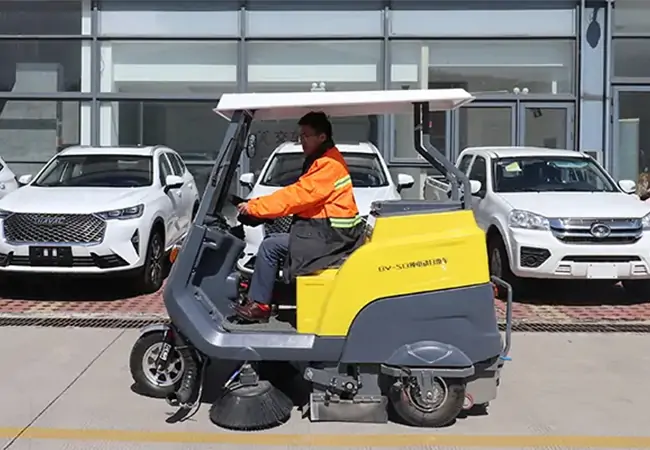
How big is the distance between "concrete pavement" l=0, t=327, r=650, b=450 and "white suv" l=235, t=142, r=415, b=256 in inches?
118

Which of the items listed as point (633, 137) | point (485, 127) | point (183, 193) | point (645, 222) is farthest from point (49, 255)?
point (633, 137)

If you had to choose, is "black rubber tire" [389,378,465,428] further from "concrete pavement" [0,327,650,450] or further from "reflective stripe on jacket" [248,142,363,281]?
"reflective stripe on jacket" [248,142,363,281]

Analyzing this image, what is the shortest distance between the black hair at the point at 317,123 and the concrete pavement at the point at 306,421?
188 centimetres

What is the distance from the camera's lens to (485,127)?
1567cm

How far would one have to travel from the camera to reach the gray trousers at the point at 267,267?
5.79m

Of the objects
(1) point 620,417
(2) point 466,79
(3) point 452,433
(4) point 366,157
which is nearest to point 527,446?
(3) point 452,433

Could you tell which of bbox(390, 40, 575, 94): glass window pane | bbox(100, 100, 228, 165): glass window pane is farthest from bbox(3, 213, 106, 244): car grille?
bbox(390, 40, 575, 94): glass window pane

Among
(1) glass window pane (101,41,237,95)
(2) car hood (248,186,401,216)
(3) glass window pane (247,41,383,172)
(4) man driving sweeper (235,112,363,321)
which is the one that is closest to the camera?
(4) man driving sweeper (235,112,363,321)

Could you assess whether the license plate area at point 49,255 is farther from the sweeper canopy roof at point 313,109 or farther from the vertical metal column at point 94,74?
the vertical metal column at point 94,74

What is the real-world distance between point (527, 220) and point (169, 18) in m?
8.77

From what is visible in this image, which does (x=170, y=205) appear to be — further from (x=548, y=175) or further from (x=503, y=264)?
(x=548, y=175)

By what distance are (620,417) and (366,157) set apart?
228 inches

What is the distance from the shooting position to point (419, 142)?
235 inches

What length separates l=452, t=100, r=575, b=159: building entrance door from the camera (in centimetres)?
1560
